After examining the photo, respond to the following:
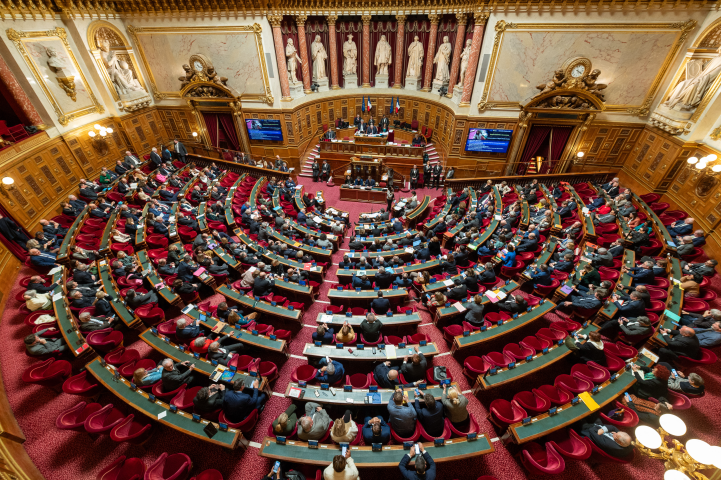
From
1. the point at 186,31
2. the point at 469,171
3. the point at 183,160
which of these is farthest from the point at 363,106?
the point at 183,160

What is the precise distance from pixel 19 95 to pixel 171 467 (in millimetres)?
15906

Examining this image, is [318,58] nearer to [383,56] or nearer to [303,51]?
[303,51]

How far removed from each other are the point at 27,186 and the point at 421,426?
16572 mm

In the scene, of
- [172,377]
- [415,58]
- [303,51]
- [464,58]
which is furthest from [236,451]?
[415,58]

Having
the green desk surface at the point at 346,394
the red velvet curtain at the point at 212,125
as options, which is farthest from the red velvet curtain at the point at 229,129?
the green desk surface at the point at 346,394

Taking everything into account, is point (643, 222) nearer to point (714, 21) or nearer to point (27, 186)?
point (714, 21)

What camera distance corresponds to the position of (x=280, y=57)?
53.1 feet

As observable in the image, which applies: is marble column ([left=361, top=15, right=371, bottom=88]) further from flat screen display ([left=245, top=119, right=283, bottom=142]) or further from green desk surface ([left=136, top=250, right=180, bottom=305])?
green desk surface ([left=136, top=250, right=180, bottom=305])

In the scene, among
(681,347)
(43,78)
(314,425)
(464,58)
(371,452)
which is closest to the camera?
(371,452)

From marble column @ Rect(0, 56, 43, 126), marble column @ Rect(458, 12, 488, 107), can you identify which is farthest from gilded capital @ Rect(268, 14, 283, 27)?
marble column @ Rect(0, 56, 43, 126)

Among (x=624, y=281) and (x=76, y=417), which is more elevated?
(x=624, y=281)

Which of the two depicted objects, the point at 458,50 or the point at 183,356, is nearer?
the point at 183,356

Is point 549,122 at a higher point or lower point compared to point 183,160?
higher

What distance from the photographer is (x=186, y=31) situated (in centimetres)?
1593
